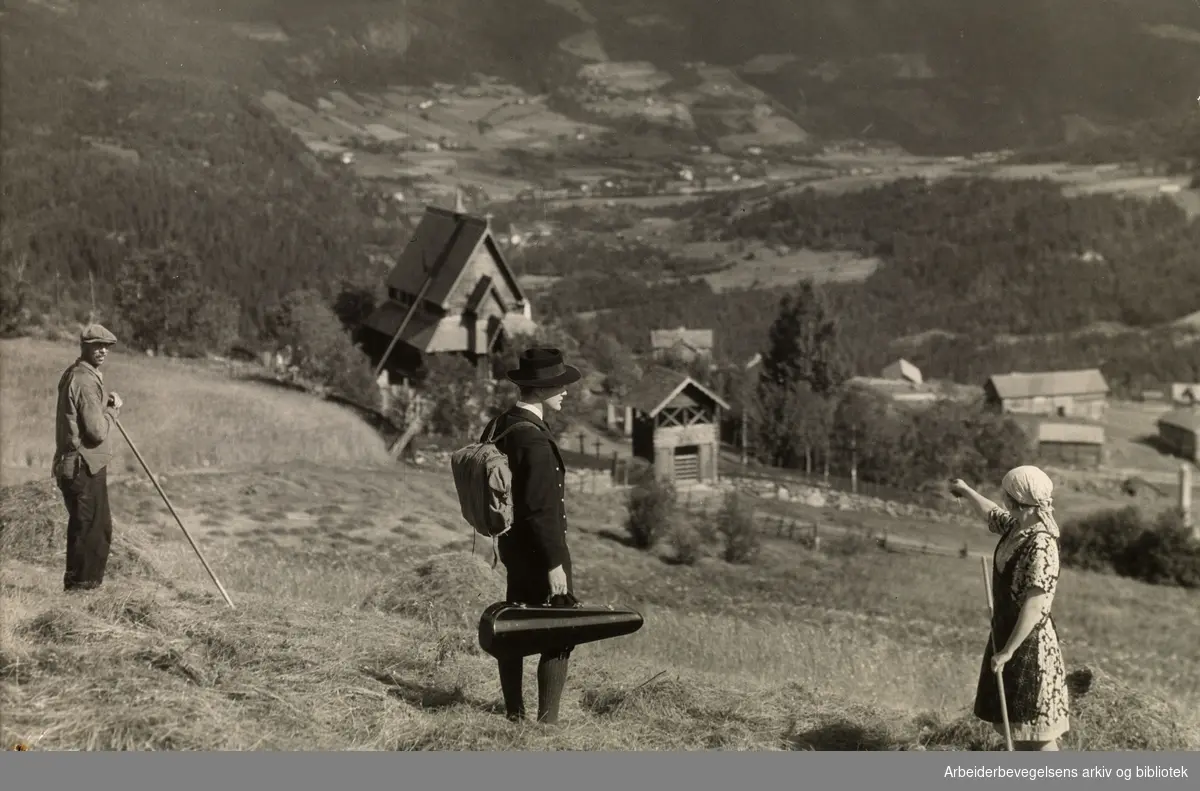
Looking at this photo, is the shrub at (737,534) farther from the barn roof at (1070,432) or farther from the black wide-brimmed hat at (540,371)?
the barn roof at (1070,432)

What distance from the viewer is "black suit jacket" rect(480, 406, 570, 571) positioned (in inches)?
212

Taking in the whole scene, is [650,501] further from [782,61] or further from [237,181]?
[782,61]

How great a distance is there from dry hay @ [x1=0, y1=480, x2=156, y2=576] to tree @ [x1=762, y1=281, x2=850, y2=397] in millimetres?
21820

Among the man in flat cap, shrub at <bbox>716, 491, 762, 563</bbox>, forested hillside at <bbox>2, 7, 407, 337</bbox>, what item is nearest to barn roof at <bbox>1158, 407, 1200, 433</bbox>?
shrub at <bbox>716, 491, 762, 563</bbox>

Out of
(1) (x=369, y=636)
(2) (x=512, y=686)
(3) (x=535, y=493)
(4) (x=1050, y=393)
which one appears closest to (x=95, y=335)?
(1) (x=369, y=636)

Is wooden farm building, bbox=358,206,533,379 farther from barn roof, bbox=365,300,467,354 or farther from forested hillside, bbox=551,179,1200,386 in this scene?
forested hillside, bbox=551,179,1200,386

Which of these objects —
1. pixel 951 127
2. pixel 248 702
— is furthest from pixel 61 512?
pixel 951 127

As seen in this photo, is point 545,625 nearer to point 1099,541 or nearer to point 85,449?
point 85,449

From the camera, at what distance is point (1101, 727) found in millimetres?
6621

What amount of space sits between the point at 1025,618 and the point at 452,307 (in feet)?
52.1

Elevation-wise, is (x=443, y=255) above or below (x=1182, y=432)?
above

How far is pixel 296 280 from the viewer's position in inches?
837

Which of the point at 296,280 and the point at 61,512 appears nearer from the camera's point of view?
the point at 61,512

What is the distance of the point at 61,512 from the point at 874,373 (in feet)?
93.8
